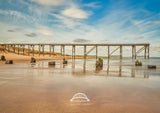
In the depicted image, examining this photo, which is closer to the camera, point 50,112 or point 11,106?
point 50,112

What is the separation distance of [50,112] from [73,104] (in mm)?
742

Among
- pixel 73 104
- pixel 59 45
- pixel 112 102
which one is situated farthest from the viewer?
pixel 59 45

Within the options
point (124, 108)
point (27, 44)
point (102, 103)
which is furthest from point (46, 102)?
point (27, 44)

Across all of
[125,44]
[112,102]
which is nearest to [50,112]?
[112,102]

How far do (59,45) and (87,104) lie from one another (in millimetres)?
54196

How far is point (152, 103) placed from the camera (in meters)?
3.47

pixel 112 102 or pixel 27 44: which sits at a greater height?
pixel 27 44

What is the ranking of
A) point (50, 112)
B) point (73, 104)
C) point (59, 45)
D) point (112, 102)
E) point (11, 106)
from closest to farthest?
point (50, 112) → point (11, 106) → point (73, 104) → point (112, 102) → point (59, 45)

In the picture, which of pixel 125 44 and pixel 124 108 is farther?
pixel 125 44

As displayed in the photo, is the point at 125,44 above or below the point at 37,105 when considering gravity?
above

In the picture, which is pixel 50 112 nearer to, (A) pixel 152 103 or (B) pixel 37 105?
(B) pixel 37 105

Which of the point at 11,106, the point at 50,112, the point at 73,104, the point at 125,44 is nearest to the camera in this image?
the point at 50,112

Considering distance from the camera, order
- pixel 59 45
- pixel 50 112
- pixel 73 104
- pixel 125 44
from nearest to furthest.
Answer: pixel 50 112 < pixel 73 104 < pixel 125 44 < pixel 59 45

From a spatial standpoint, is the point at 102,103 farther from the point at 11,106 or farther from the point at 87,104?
the point at 11,106
